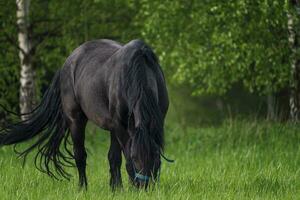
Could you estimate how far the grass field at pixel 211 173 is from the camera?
7.89 metres

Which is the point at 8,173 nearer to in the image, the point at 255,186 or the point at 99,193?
the point at 99,193

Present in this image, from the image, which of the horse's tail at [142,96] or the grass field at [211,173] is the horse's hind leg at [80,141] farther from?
the horse's tail at [142,96]

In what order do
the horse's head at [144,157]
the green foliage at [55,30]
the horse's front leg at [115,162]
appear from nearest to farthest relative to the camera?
the horse's head at [144,157], the horse's front leg at [115,162], the green foliage at [55,30]

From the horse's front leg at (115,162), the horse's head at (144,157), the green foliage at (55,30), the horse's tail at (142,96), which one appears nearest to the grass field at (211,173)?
the horse's front leg at (115,162)

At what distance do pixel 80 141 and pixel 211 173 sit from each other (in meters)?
1.96

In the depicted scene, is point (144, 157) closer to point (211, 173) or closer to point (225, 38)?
point (211, 173)

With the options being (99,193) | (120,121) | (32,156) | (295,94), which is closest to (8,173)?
(99,193)

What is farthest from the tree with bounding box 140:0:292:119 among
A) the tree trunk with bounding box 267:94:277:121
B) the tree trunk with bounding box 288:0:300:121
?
the tree trunk with bounding box 267:94:277:121

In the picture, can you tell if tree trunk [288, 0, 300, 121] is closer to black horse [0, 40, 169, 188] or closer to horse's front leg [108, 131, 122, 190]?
black horse [0, 40, 169, 188]

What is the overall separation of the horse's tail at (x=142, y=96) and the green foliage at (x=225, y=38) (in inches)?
321

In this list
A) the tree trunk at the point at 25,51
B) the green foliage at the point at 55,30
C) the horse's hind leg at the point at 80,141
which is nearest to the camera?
the horse's hind leg at the point at 80,141

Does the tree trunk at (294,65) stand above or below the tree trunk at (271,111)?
above

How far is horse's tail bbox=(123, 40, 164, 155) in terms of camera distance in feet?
22.3

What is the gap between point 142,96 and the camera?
7.02 m
